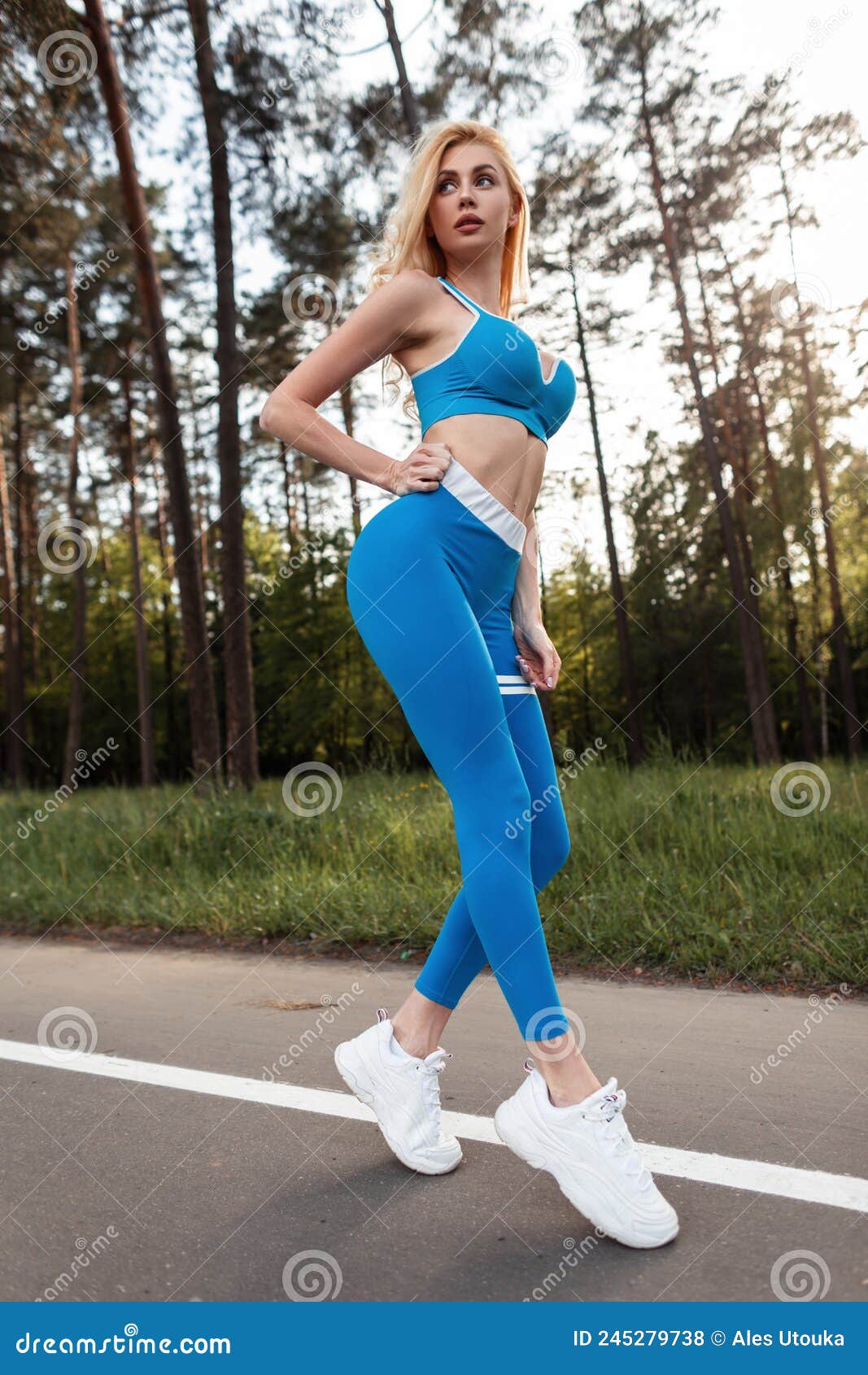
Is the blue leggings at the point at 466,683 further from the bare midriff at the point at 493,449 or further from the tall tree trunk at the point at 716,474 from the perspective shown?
the tall tree trunk at the point at 716,474

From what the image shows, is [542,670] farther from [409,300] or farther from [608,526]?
[608,526]

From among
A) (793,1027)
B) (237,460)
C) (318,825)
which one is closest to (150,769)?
(237,460)

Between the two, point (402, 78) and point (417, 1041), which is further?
point (402, 78)

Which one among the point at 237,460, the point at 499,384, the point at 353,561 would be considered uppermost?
the point at 237,460

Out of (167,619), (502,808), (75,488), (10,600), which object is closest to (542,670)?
(502,808)

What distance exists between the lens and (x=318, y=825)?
7.17 metres

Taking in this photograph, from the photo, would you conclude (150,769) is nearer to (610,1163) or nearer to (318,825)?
(318,825)

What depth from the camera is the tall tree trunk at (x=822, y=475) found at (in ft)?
63.5

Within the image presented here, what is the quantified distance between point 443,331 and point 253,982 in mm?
3075

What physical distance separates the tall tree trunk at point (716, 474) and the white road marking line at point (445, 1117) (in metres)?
14.5

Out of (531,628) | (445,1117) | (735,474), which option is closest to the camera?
(531,628)

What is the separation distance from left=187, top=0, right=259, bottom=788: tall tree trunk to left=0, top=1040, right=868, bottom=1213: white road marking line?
8.87 meters

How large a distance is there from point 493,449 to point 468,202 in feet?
2.03

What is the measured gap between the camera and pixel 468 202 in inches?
102
